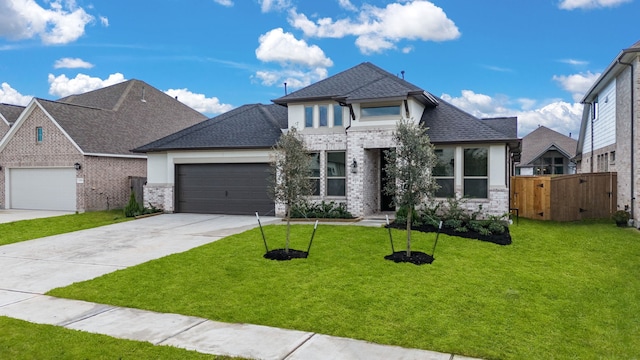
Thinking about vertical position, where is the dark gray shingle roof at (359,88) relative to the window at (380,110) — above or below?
above

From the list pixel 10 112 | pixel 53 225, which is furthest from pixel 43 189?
pixel 10 112

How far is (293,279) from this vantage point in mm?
7984

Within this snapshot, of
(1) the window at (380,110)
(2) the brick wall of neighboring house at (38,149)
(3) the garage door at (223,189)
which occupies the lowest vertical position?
(3) the garage door at (223,189)

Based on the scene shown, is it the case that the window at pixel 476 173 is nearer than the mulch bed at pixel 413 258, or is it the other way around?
the mulch bed at pixel 413 258

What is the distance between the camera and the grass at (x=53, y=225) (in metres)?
14.0

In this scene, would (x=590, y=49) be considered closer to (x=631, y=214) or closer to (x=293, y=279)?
(x=631, y=214)

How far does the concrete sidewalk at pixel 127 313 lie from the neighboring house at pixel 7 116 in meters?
17.4

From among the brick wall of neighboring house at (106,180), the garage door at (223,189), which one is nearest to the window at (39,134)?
the brick wall of neighboring house at (106,180)

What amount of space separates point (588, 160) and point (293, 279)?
850 inches

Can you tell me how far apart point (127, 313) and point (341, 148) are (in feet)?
35.8

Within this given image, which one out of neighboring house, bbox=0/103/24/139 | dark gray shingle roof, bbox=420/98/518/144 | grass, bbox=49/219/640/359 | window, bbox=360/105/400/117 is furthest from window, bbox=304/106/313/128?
neighboring house, bbox=0/103/24/139

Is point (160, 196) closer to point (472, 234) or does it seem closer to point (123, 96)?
point (123, 96)

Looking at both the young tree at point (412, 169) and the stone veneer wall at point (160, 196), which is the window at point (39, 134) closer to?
the stone veneer wall at point (160, 196)

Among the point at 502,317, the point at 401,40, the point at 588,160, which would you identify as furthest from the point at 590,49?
the point at 502,317
